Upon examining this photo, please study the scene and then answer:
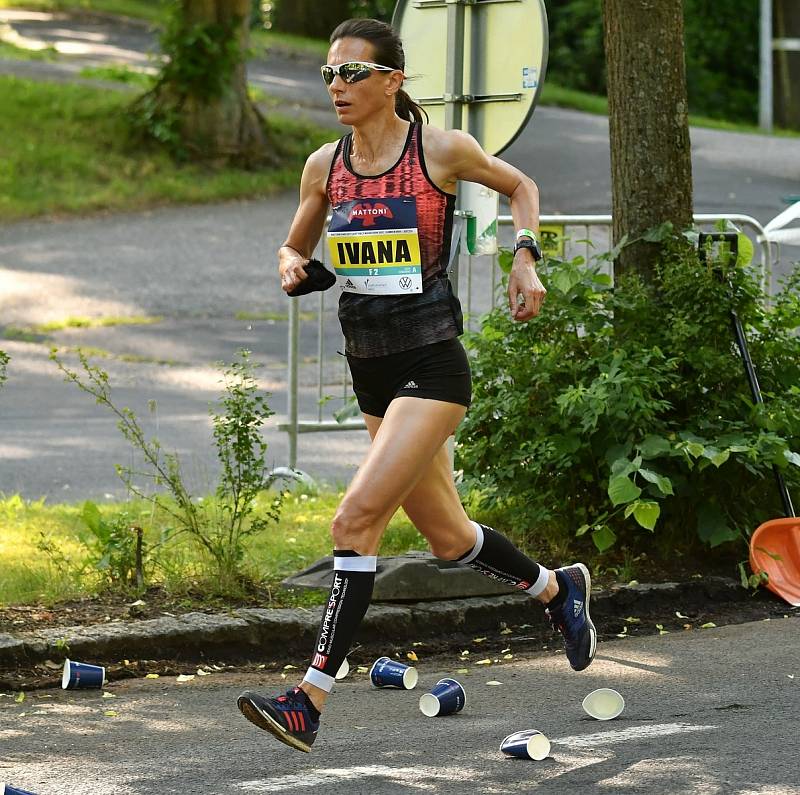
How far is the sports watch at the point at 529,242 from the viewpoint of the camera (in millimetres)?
5078

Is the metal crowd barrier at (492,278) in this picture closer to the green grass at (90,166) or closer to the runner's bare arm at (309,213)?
the runner's bare arm at (309,213)

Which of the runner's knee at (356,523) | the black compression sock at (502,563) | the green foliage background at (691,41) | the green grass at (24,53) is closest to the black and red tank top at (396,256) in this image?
the runner's knee at (356,523)

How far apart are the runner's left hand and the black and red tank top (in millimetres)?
227

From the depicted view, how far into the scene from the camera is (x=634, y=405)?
6688 mm

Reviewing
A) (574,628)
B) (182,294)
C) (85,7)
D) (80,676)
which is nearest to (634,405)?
(574,628)

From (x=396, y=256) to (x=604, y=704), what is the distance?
162 centimetres

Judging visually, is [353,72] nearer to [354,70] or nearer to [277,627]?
[354,70]

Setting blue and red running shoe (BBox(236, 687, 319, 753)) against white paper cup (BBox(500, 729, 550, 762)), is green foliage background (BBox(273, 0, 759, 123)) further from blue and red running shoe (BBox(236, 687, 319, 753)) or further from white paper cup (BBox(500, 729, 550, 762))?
blue and red running shoe (BBox(236, 687, 319, 753))

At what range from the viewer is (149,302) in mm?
17156

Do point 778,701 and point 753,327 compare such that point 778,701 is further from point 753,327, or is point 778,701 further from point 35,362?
point 35,362

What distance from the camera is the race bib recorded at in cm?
496

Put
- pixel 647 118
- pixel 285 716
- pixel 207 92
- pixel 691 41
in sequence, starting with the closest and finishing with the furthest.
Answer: pixel 285 716, pixel 647 118, pixel 207 92, pixel 691 41

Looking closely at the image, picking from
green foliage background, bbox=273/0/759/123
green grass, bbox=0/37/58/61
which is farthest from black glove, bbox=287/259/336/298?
green foliage background, bbox=273/0/759/123

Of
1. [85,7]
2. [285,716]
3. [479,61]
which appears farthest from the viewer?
[85,7]
